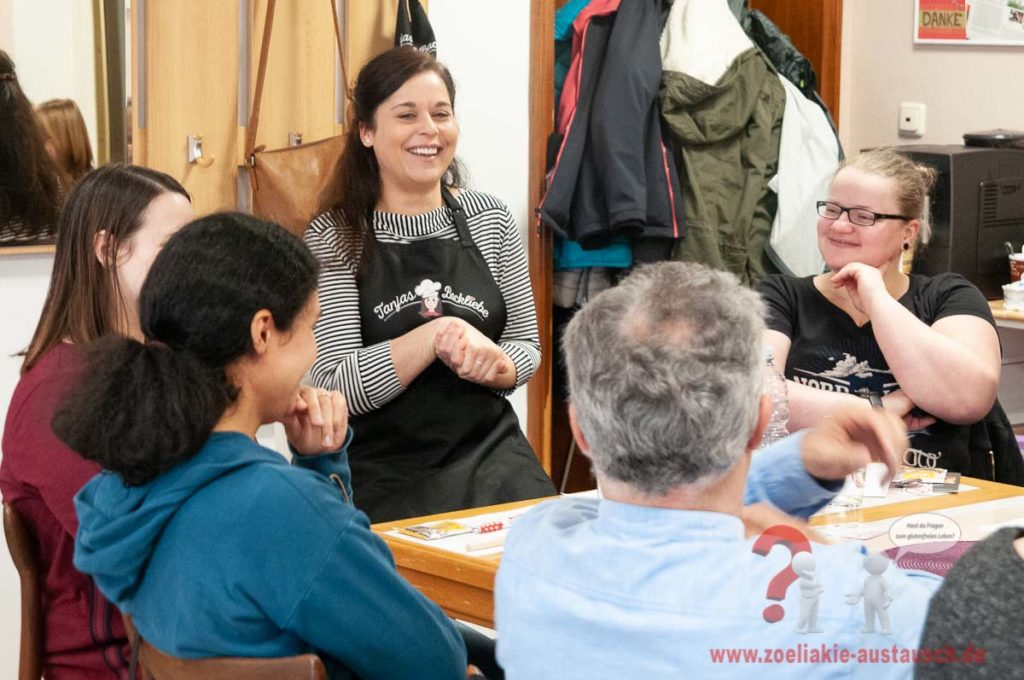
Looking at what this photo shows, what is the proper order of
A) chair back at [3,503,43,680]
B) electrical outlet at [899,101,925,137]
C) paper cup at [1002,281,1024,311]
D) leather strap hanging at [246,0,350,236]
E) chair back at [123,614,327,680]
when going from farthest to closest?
electrical outlet at [899,101,925,137]
paper cup at [1002,281,1024,311]
leather strap hanging at [246,0,350,236]
chair back at [3,503,43,680]
chair back at [123,614,327,680]

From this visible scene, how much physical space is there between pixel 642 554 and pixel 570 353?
0.20 metres

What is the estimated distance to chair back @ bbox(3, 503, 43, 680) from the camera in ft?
5.44

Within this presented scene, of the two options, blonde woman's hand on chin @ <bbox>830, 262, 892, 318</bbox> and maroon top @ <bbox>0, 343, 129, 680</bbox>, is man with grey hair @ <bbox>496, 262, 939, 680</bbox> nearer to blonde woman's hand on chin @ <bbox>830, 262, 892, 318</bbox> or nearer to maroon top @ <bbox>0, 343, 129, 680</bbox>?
maroon top @ <bbox>0, 343, 129, 680</bbox>

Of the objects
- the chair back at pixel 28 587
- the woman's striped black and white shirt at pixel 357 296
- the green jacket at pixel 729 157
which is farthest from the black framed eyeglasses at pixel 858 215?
the chair back at pixel 28 587

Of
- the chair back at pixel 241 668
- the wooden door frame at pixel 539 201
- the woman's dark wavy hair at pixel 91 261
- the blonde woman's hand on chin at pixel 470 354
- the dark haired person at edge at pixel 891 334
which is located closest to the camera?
the chair back at pixel 241 668

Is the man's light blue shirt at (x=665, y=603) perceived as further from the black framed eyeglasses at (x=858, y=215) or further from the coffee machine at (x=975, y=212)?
the coffee machine at (x=975, y=212)

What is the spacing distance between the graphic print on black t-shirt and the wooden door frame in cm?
148

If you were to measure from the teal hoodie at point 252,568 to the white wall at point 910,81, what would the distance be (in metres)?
3.63

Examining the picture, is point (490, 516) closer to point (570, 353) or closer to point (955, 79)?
point (570, 353)

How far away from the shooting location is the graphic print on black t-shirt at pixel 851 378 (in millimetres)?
2453

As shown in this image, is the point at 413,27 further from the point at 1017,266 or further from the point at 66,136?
the point at 1017,266

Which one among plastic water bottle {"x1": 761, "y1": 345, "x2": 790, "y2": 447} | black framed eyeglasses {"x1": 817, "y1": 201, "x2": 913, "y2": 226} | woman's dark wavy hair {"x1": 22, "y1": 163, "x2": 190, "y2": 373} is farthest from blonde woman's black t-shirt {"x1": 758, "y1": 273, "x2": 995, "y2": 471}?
woman's dark wavy hair {"x1": 22, "y1": 163, "x2": 190, "y2": 373}

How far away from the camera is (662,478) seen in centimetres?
112

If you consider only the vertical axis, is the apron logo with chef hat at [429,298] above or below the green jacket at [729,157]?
below
